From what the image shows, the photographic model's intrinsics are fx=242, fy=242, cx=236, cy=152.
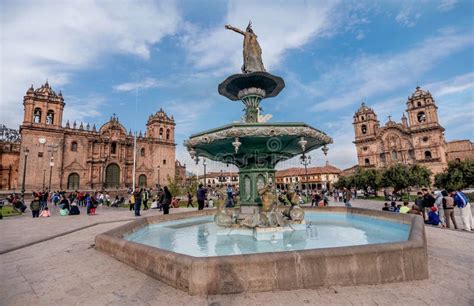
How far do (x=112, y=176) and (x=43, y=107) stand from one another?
14.9 meters

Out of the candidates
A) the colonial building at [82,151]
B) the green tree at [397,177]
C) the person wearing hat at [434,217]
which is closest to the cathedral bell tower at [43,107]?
the colonial building at [82,151]

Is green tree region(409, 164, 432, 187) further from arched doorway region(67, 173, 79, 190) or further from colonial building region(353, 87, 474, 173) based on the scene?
arched doorway region(67, 173, 79, 190)

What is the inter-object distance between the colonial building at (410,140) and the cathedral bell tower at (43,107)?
2519 inches

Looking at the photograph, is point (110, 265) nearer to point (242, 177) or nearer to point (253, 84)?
point (242, 177)

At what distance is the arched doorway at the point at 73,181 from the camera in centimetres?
3888

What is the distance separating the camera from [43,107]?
37781 millimetres

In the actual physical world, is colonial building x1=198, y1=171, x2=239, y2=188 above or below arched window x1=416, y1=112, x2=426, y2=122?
below

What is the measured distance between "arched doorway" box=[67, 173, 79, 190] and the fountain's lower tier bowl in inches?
1729

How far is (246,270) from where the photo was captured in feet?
9.75

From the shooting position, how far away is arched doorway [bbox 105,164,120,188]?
4278 centimetres

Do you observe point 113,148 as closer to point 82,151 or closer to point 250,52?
point 82,151

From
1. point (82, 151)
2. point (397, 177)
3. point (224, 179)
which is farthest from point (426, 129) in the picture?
point (82, 151)

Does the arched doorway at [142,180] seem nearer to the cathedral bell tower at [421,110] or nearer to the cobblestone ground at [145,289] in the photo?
the cobblestone ground at [145,289]

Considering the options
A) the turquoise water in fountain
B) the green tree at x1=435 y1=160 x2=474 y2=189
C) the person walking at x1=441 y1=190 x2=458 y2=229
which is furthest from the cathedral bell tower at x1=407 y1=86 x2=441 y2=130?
the turquoise water in fountain
